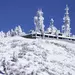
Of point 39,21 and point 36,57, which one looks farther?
point 39,21

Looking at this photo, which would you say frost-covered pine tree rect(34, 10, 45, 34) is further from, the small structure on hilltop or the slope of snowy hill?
the slope of snowy hill

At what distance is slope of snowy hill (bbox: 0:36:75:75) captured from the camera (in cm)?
8506

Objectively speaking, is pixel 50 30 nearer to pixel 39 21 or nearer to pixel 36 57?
pixel 39 21

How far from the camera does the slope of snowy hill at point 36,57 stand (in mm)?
85062

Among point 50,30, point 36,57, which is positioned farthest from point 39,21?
point 36,57

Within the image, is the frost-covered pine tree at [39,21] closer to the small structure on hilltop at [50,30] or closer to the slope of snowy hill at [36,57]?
the small structure on hilltop at [50,30]

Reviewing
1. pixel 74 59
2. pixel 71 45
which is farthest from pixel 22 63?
pixel 71 45

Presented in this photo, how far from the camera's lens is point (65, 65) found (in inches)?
3632

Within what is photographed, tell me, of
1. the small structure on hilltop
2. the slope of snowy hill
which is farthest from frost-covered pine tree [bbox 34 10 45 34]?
the slope of snowy hill

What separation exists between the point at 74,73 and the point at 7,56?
14.1 meters

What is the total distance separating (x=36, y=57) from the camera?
302 feet

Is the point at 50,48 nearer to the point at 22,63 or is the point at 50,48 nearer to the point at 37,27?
the point at 22,63

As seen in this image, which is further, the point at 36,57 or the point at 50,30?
the point at 50,30

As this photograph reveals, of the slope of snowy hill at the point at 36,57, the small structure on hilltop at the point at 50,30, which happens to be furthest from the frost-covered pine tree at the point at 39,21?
the slope of snowy hill at the point at 36,57
